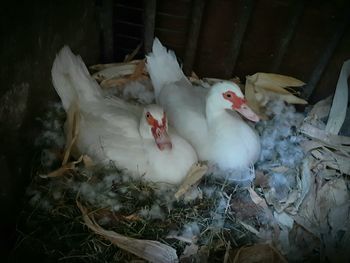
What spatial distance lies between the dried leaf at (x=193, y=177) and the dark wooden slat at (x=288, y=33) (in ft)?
2.63

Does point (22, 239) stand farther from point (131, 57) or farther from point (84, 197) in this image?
point (131, 57)

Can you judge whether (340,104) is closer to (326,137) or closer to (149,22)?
(326,137)

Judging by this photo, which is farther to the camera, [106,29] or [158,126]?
[106,29]

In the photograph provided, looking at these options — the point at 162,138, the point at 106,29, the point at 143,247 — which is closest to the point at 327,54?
the point at 162,138

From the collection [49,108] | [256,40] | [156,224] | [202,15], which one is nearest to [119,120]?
[49,108]

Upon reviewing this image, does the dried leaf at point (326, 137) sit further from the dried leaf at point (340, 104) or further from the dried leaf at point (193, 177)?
the dried leaf at point (193, 177)

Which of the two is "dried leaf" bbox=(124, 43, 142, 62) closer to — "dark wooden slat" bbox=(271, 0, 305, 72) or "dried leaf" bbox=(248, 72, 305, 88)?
"dried leaf" bbox=(248, 72, 305, 88)

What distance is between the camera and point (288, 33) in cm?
198

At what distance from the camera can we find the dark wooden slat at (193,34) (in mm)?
1944

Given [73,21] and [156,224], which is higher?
[73,21]

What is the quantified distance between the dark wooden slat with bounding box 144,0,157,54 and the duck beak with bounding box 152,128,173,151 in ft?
2.29

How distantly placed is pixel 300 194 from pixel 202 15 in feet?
3.21

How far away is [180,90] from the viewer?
6.43 feet

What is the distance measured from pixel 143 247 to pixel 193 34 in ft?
3.65
